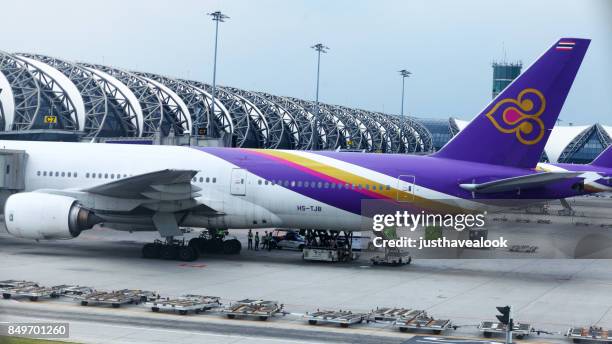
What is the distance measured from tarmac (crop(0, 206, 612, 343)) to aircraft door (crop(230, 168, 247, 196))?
119 inches

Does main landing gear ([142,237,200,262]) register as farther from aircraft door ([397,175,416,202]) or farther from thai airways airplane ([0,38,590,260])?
aircraft door ([397,175,416,202])

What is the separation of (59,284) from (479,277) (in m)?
16.6

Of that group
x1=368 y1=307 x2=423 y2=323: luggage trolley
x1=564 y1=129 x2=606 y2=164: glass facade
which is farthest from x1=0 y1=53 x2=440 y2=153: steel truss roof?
x1=368 y1=307 x2=423 y2=323: luggage trolley

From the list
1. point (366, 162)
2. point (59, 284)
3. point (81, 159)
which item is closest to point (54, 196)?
point (81, 159)

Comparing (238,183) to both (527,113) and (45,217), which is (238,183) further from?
(527,113)

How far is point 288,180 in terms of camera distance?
36562mm

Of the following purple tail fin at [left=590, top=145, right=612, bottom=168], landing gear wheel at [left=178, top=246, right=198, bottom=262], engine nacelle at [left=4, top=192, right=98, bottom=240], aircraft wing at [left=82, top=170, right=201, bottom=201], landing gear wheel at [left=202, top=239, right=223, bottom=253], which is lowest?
landing gear wheel at [left=178, top=246, right=198, bottom=262]

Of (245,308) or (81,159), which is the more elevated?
(81,159)

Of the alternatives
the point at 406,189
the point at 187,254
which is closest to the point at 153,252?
the point at 187,254

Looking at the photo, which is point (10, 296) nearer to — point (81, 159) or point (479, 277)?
point (81, 159)

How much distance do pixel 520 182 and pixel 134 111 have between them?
65.0 metres

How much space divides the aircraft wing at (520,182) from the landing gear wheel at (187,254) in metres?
11.6

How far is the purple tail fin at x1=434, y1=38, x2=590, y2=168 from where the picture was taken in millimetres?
34281

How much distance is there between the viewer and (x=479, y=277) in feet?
115
